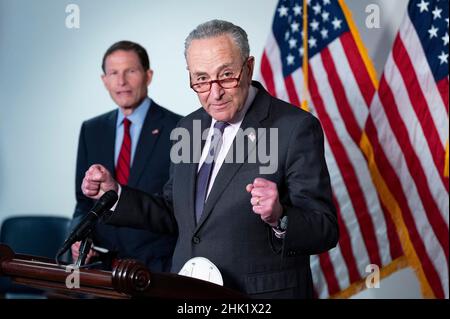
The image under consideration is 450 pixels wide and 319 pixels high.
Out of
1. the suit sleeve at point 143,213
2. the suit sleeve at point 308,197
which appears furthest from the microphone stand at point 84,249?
the suit sleeve at point 308,197

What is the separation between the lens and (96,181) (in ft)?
7.60

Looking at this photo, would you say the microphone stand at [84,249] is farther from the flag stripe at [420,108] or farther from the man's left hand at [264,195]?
the flag stripe at [420,108]

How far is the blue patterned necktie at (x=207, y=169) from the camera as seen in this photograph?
236cm

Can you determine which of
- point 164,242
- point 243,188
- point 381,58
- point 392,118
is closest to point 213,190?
point 243,188

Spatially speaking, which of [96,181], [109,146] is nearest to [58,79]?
[109,146]

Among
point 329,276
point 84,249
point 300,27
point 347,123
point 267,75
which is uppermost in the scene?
point 300,27

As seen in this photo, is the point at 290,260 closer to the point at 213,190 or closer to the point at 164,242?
the point at 213,190

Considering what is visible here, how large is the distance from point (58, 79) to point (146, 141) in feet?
7.04

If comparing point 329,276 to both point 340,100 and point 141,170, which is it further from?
point 141,170

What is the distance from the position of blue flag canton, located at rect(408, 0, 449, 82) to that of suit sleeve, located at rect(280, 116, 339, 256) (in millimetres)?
2179

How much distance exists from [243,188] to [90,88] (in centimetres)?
330

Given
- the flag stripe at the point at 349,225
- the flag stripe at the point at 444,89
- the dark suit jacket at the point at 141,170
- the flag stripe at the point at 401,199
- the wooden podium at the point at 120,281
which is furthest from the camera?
the flag stripe at the point at 349,225

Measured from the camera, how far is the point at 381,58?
186 inches

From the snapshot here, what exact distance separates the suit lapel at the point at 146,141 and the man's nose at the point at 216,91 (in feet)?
4.22
